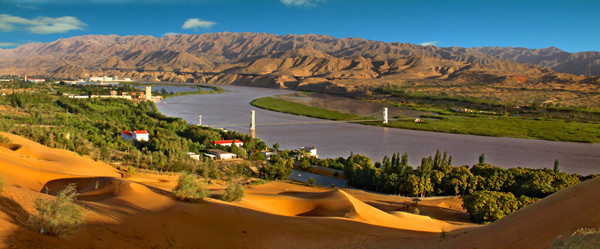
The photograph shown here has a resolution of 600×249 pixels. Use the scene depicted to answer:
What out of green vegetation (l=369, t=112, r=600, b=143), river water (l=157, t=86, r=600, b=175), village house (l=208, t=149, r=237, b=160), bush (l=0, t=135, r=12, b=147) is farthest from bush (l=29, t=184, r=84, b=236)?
green vegetation (l=369, t=112, r=600, b=143)

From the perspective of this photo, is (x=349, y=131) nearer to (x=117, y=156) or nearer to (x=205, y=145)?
(x=205, y=145)

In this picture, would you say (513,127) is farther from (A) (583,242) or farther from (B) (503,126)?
(A) (583,242)

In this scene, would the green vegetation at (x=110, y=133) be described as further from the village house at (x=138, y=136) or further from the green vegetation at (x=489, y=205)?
the green vegetation at (x=489, y=205)

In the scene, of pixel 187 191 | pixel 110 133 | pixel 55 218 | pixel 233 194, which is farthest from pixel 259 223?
pixel 110 133

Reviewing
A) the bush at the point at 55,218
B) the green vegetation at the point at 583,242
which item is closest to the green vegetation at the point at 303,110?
the bush at the point at 55,218

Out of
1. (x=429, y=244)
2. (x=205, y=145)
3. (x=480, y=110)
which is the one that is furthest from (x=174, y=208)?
(x=480, y=110)
